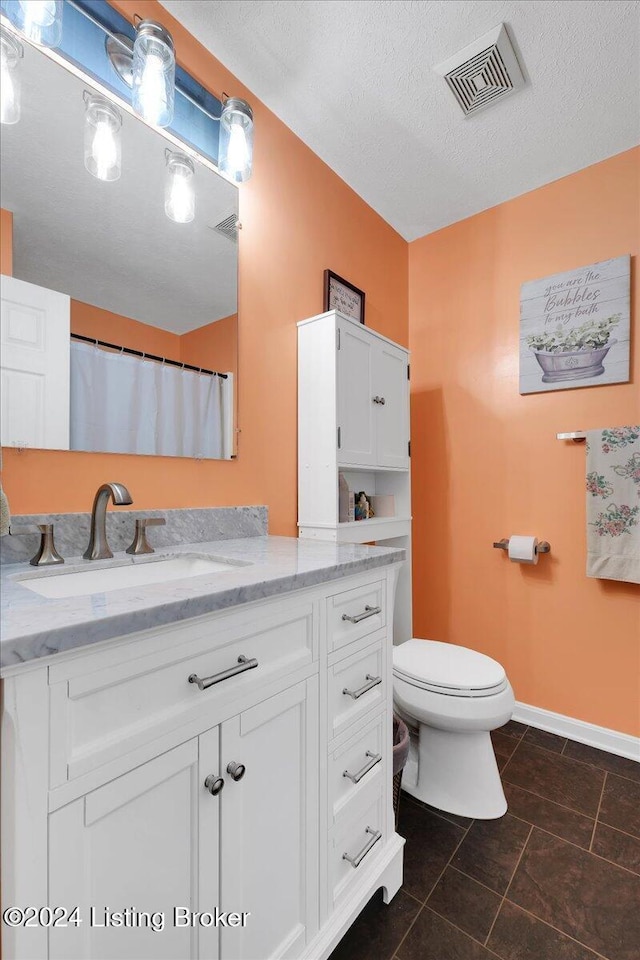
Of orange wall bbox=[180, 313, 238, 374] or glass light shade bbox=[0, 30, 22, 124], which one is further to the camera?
orange wall bbox=[180, 313, 238, 374]

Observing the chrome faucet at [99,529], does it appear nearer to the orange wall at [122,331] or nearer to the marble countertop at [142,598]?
the marble countertop at [142,598]

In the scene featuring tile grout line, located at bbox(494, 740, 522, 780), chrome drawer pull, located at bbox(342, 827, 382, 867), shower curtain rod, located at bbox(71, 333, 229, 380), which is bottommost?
tile grout line, located at bbox(494, 740, 522, 780)

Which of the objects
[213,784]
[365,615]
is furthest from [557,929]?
[213,784]

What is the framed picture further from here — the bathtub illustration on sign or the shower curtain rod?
the bathtub illustration on sign

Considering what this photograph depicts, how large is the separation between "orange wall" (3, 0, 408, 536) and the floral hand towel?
1294 millimetres

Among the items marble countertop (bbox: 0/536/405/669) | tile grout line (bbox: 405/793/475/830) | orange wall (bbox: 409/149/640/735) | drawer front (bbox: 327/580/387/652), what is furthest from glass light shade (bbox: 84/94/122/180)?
tile grout line (bbox: 405/793/475/830)

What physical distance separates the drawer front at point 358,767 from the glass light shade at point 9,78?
1.68 metres

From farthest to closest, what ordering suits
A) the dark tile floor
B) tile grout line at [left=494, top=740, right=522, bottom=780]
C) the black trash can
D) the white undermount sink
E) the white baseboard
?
the white baseboard
tile grout line at [left=494, top=740, right=522, bottom=780]
the black trash can
the dark tile floor
the white undermount sink

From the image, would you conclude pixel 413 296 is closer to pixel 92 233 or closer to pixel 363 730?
pixel 92 233

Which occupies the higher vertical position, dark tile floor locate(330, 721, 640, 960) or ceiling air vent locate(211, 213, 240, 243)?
ceiling air vent locate(211, 213, 240, 243)

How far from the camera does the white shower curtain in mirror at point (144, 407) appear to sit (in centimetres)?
118

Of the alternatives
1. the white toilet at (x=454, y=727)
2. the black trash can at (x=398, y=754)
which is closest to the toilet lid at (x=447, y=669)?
the white toilet at (x=454, y=727)

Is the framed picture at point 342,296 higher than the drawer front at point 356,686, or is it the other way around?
the framed picture at point 342,296

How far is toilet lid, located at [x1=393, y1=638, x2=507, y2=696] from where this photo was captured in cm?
145
